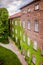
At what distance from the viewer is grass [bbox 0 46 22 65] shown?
32.3 m

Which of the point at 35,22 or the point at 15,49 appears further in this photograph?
the point at 15,49

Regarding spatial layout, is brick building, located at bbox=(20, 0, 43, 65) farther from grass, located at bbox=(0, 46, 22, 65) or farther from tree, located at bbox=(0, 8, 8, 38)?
tree, located at bbox=(0, 8, 8, 38)

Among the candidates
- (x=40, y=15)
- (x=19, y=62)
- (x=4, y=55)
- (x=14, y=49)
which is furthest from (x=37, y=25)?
(x=14, y=49)

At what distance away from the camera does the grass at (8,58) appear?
32.3m

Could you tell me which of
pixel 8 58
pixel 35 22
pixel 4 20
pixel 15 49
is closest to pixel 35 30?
pixel 35 22

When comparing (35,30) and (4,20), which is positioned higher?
(4,20)

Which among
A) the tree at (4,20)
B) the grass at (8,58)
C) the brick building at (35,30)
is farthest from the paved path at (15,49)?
the tree at (4,20)

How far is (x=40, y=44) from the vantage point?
25.0 meters

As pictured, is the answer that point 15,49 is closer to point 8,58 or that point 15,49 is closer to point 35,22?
point 8,58

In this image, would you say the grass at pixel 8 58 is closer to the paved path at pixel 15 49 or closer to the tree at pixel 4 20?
the paved path at pixel 15 49

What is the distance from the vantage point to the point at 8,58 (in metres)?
34.5

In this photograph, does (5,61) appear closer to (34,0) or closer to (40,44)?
(40,44)

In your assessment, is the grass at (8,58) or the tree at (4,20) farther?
the tree at (4,20)

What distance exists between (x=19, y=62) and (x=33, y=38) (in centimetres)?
656
